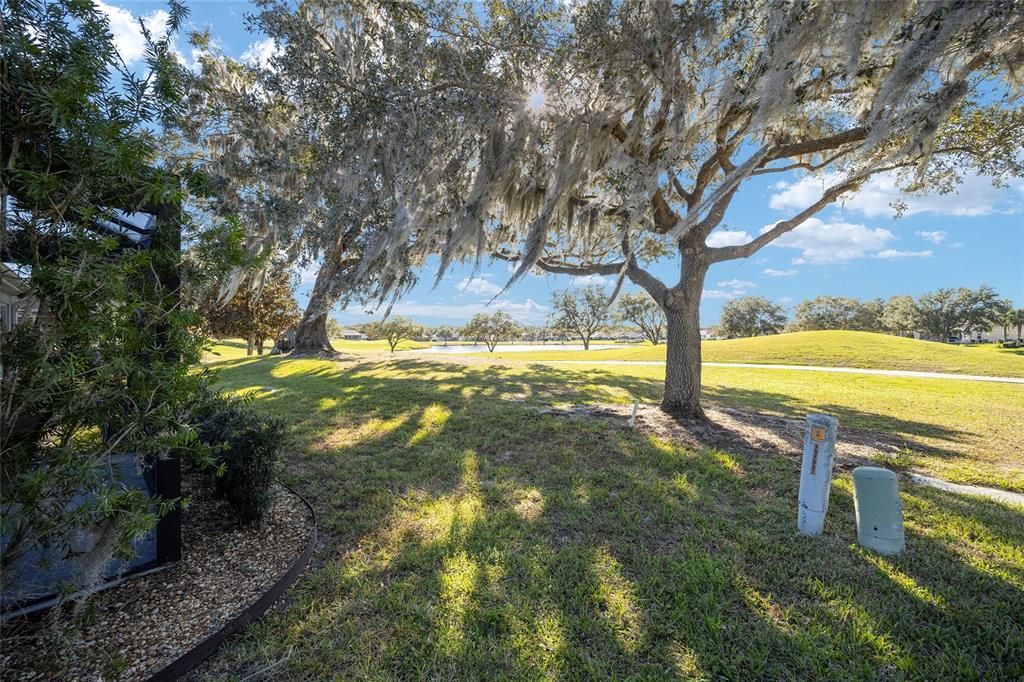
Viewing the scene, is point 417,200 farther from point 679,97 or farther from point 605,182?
point 679,97

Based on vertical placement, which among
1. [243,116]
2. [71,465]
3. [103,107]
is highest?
[243,116]

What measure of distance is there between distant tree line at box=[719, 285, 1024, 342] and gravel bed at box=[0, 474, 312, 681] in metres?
52.4

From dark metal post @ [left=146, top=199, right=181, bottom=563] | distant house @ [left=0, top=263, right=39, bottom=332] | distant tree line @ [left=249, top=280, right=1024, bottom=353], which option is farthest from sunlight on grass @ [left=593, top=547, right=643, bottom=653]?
distant tree line @ [left=249, top=280, right=1024, bottom=353]

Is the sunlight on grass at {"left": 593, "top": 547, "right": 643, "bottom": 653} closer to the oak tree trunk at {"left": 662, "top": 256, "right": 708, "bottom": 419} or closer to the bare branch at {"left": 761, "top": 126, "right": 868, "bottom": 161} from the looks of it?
the oak tree trunk at {"left": 662, "top": 256, "right": 708, "bottom": 419}

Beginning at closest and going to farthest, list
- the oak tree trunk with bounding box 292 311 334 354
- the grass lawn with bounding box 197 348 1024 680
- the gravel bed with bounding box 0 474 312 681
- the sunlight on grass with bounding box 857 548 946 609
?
1. the gravel bed with bounding box 0 474 312 681
2. the grass lawn with bounding box 197 348 1024 680
3. the sunlight on grass with bounding box 857 548 946 609
4. the oak tree trunk with bounding box 292 311 334 354

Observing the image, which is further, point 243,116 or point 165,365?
point 243,116

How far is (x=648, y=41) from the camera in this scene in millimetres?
4328

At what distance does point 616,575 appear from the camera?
264 cm

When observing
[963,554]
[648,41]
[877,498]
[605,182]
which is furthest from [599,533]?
[648,41]

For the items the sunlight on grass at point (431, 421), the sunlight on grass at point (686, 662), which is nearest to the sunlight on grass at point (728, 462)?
the sunlight on grass at point (686, 662)

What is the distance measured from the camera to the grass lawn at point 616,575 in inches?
78.7

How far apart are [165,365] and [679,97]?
16.8ft

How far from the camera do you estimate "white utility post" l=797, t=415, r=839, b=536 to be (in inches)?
120

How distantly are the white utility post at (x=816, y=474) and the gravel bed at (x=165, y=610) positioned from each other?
3.83 metres
